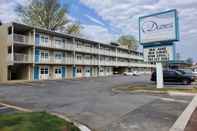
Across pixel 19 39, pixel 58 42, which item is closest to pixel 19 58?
pixel 19 39

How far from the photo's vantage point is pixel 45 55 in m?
33.9

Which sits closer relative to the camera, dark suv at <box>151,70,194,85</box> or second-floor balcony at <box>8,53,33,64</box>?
dark suv at <box>151,70,194,85</box>

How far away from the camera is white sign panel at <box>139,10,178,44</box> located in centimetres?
1808

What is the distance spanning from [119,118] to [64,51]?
1256 inches

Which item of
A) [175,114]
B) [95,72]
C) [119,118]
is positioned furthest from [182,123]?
[95,72]

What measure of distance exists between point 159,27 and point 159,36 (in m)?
0.84

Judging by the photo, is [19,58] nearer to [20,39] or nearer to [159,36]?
[20,39]

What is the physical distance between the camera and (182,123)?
688 cm

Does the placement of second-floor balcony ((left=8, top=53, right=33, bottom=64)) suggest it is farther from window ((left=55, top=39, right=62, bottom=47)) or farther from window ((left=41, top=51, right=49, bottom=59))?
window ((left=55, top=39, right=62, bottom=47))

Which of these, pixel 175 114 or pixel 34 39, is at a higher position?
pixel 34 39

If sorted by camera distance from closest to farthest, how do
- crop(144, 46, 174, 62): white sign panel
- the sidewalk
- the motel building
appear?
the sidewalk < crop(144, 46, 174, 62): white sign panel < the motel building

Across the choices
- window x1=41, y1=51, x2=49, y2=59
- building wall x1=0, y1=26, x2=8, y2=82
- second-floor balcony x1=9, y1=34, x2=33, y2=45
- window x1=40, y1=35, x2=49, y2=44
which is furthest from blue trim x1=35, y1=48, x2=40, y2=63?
building wall x1=0, y1=26, x2=8, y2=82

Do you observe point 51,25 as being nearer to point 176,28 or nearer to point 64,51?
point 64,51

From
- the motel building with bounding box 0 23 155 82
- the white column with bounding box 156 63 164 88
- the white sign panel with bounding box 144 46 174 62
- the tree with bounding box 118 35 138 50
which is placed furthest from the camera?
the tree with bounding box 118 35 138 50
